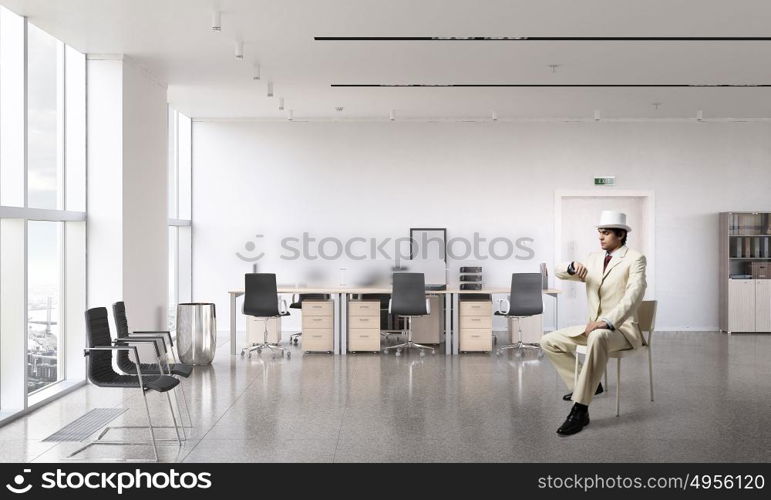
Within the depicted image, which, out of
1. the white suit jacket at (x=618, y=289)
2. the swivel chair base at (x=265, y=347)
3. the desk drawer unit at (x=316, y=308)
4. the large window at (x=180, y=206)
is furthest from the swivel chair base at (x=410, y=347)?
the white suit jacket at (x=618, y=289)

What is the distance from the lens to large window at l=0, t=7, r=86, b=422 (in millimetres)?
6152

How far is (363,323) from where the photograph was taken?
31.3 feet

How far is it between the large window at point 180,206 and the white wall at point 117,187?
276 centimetres

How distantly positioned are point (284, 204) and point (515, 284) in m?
4.01

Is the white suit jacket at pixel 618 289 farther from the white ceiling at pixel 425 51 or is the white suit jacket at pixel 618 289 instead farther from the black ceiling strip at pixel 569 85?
the black ceiling strip at pixel 569 85

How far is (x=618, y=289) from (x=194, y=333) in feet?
15.4

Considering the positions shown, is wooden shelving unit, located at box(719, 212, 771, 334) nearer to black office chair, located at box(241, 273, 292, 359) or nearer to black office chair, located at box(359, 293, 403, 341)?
black office chair, located at box(359, 293, 403, 341)

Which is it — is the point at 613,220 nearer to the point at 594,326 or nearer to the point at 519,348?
the point at 594,326

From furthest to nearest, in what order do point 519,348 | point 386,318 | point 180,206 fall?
point 180,206
point 386,318
point 519,348

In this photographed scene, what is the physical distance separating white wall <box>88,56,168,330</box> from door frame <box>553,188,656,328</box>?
241 inches

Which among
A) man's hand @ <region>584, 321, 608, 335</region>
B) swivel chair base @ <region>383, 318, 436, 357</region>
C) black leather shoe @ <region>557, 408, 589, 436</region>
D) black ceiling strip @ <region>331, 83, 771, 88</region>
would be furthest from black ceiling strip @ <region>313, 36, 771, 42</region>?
swivel chair base @ <region>383, 318, 436, 357</region>

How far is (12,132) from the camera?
6.20m

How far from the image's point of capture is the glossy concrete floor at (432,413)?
4.95m

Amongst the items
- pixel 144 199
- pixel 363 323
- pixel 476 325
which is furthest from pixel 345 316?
pixel 144 199
